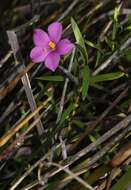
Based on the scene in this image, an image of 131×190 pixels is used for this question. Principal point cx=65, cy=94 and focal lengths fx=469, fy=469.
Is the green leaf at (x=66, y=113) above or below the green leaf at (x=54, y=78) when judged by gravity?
below

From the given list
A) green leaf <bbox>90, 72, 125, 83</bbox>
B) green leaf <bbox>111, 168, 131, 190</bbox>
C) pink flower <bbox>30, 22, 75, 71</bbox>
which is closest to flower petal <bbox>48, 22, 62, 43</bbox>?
pink flower <bbox>30, 22, 75, 71</bbox>

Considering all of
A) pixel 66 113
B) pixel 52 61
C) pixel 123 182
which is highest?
pixel 52 61

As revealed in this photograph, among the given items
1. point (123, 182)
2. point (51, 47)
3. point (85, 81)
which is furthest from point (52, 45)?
point (123, 182)

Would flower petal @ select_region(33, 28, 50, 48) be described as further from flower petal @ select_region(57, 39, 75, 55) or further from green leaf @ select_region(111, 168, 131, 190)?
green leaf @ select_region(111, 168, 131, 190)

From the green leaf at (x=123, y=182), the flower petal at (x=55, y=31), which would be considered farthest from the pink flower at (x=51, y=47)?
the green leaf at (x=123, y=182)

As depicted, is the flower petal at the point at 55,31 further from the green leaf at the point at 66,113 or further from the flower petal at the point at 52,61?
the green leaf at the point at 66,113

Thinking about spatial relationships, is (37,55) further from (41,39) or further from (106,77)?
(106,77)

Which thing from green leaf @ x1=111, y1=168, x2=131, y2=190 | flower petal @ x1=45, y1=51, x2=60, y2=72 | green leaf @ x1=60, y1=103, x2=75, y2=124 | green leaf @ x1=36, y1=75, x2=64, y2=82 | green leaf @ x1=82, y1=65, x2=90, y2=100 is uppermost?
flower petal @ x1=45, y1=51, x2=60, y2=72
